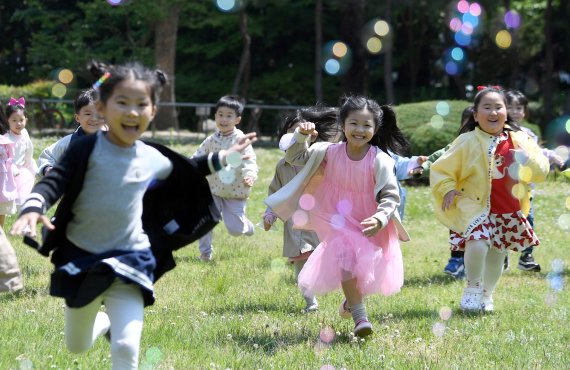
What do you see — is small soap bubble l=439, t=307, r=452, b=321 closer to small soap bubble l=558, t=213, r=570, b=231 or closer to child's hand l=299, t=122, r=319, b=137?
child's hand l=299, t=122, r=319, b=137

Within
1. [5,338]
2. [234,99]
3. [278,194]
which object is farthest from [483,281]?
[5,338]

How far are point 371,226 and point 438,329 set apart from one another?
131cm

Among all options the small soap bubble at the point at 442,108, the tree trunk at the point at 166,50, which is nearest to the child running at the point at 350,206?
the small soap bubble at the point at 442,108

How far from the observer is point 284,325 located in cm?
666

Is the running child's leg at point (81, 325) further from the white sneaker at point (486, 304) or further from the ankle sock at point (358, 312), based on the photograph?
the white sneaker at point (486, 304)

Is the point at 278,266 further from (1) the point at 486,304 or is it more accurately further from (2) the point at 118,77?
(2) the point at 118,77

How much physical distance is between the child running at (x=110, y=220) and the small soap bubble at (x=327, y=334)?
1.87m

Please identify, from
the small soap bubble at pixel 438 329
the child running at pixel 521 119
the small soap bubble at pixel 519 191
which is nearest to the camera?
the small soap bubble at pixel 438 329

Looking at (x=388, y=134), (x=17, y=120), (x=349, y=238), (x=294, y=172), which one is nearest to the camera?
(x=349, y=238)

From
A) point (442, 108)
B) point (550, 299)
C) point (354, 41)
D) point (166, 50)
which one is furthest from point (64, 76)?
point (550, 299)

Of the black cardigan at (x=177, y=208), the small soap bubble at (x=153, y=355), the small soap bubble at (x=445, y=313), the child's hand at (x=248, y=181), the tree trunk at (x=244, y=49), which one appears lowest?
the small soap bubble at (x=445, y=313)

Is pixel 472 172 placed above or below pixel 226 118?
below

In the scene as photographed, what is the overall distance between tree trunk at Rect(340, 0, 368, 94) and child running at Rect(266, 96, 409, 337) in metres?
22.8

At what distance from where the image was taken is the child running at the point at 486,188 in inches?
289
